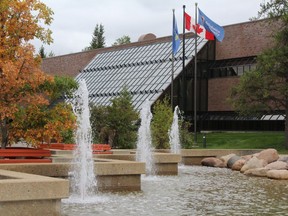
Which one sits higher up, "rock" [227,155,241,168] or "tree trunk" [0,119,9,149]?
"tree trunk" [0,119,9,149]

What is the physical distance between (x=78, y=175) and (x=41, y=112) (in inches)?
85.3

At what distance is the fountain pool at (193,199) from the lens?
1162cm

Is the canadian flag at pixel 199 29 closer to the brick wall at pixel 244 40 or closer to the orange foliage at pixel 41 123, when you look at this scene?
the brick wall at pixel 244 40

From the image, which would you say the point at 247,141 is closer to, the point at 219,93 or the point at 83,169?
the point at 219,93

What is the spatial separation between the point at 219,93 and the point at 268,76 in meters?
14.8

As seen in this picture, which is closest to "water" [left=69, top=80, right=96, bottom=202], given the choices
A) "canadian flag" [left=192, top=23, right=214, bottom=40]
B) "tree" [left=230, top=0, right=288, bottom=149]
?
"tree" [left=230, top=0, right=288, bottom=149]

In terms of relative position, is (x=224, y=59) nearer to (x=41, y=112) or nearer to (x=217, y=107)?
(x=217, y=107)

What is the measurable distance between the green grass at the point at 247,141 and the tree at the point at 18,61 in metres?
22.2

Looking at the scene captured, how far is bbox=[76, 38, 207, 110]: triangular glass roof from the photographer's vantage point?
49.1 metres

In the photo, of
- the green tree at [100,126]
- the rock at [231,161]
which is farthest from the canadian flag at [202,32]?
the rock at [231,161]

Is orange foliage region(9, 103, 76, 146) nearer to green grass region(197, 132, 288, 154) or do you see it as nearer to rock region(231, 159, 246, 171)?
rock region(231, 159, 246, 171)

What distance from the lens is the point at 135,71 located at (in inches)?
2163

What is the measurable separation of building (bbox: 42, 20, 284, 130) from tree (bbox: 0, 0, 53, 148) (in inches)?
1094

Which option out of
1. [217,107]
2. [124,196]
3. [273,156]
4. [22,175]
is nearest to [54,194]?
[22,175]
